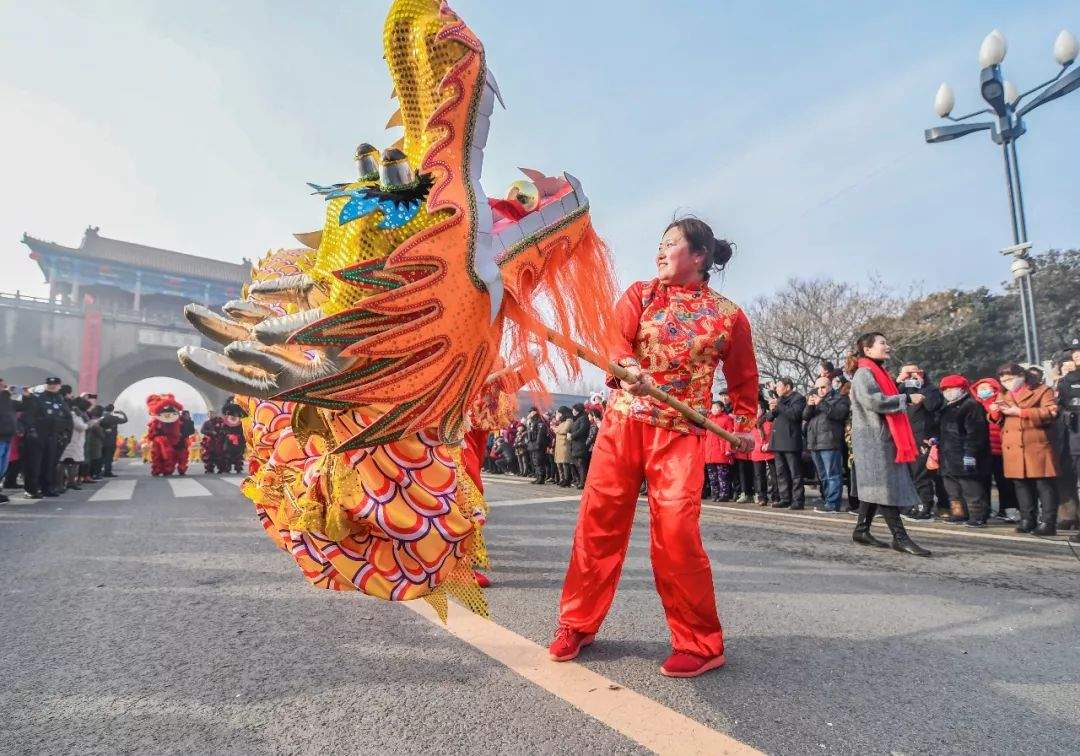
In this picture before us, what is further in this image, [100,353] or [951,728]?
[100,353]

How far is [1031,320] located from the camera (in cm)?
913

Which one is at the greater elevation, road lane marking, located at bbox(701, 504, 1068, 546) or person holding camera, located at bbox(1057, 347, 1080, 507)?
person holding camera, located at bbox(1057, 347, 1080, 507)

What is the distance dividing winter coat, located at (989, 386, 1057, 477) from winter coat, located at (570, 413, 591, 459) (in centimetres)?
609

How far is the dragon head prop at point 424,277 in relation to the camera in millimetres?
1454

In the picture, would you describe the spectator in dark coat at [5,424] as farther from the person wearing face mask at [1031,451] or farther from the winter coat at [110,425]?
the person wearing face mask at [1031,451]

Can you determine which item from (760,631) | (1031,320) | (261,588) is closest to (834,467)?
(1031,320)

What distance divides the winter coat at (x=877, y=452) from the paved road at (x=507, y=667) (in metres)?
0.52

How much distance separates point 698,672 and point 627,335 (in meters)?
1.27

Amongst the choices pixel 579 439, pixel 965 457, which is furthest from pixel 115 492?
pixel 965 457

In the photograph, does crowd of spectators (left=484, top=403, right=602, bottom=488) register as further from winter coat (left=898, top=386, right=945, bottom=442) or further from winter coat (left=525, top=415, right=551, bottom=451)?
winter coat (left=898, top=386, right=945, bottom=442)

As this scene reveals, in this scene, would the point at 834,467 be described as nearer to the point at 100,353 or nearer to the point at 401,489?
the point at 401,489

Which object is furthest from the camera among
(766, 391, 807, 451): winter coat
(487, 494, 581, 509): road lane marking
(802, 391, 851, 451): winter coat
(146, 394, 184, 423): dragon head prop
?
(146, 394, 184, 423): dragon head prop

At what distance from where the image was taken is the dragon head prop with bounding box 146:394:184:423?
46.1 ft

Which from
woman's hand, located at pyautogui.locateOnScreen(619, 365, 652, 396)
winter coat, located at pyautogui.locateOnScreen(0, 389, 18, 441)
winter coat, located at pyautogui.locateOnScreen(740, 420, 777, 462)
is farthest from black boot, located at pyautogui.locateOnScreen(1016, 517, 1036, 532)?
winter coat, located at pyautogui.locateOnScreen(0, 389, 18, 441)
